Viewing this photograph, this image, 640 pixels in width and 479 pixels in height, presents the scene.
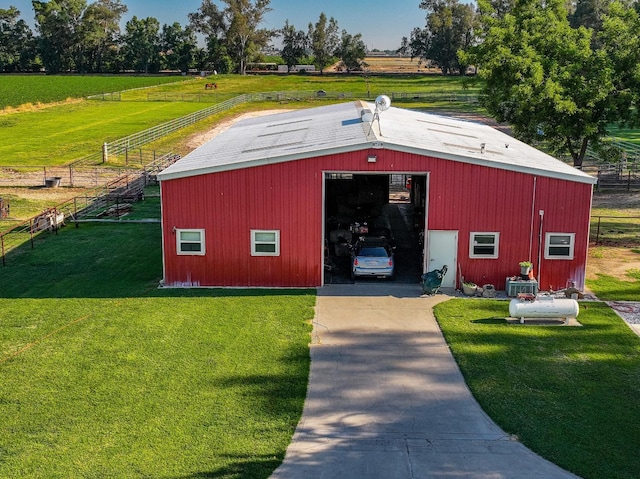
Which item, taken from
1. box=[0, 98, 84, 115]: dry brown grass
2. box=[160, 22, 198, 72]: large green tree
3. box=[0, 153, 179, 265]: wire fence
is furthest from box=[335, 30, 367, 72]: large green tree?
box=[0, 153, 179, 265]: wire fence

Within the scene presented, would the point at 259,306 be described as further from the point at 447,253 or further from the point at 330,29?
the point at 330,29

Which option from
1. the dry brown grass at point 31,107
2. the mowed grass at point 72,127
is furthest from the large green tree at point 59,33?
the mowed grass at point 72,127

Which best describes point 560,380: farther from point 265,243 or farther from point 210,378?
point 265,243

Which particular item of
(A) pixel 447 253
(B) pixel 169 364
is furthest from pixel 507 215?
(B) pixel 169 364

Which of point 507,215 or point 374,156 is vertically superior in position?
point 374,156

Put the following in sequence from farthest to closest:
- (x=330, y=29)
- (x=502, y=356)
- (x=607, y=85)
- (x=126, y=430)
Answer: (x=330, y=29)
(x=607, y=85)
(x=502, y=356)
(x=126, y=430)

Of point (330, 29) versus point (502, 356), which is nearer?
point (502, 356)
